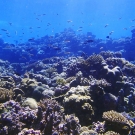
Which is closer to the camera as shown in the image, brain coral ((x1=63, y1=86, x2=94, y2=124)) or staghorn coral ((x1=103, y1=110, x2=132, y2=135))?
staghorn coral ((x1=103, y1=110, x2=132, y2=135))

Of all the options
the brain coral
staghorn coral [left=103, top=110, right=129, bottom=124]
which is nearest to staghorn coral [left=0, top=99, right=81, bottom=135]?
staghorn coral [left=103, top=110, right=129, bottom=124]

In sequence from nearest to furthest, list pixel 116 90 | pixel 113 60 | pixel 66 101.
→ pixel 66 101 → pixel 116 90 → pixel 113 60

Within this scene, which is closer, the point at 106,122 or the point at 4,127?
the point at 4,127

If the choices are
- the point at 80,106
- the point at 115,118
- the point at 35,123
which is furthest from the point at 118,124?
the point at 35,123

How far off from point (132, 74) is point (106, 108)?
21.2ft

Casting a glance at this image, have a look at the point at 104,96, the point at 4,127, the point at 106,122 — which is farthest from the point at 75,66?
the point at 4,127

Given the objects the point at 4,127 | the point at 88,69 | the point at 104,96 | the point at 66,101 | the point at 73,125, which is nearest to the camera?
the point at 4,127

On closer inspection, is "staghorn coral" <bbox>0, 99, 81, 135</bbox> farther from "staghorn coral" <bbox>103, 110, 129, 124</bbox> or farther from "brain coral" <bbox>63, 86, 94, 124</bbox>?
"brain coral" <bbox>63, 86, 94, 124</bbox>

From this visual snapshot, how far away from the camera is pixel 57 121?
18.6 feet

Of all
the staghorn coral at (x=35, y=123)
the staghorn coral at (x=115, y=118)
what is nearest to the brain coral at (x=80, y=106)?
the staghorn coral at (x=115, y=118)

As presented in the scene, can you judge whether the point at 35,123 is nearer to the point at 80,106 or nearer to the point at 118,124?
the point at 80,106

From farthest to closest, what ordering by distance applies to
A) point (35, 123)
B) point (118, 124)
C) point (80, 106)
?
1. point (80, 106)
2. point (118, 124)
3. point (35, 123)

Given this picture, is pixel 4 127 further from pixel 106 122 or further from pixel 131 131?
pixel 131 131

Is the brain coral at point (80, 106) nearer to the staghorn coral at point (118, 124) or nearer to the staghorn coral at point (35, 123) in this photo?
the staghorn coral at point (118, 124)
